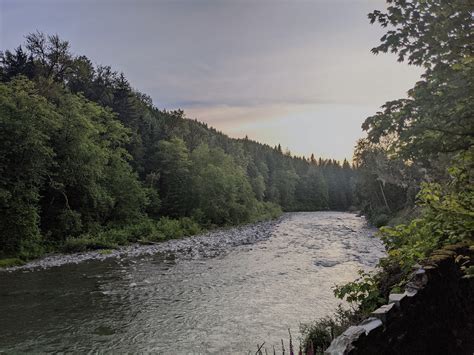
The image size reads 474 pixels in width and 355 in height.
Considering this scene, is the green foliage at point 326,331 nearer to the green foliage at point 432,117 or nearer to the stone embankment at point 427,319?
the green foliage at point 432,117

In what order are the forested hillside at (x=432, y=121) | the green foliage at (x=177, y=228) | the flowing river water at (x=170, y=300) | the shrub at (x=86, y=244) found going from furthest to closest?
the green foliage at (x=177, y=228), the shrub at (x=86, y=244), the flowing river water at (x=170, y=300), the forested hillside at (x=432, y=121)

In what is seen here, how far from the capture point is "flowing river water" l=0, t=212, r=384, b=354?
8.27m

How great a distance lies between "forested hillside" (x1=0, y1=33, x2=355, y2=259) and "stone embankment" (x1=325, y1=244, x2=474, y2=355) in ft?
63.7

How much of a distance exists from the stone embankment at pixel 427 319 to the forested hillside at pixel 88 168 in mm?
19411

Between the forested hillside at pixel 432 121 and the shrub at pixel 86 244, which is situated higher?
the forested hillside at pixel 432 121

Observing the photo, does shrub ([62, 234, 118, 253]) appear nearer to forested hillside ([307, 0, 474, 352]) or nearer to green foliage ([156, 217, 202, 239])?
green foliage ([156, 217, 202, 239])

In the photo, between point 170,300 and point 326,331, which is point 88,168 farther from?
point 326,331

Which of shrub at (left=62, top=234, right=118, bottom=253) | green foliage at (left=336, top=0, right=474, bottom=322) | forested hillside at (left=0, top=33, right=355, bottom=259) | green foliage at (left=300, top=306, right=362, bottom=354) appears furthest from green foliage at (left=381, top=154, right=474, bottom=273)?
shrub at (left=62, top=234, right=118, bottom=253)

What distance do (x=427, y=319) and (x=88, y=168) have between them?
24757 millimetres

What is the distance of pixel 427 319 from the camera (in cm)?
473

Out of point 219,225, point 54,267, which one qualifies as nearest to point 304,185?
point 219,225

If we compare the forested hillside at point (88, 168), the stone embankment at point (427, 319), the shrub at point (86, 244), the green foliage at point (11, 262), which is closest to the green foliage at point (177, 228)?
the forested hillside at point (88, 168)

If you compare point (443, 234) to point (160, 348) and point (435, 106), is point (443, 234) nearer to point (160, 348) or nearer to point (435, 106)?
point (435, 106)

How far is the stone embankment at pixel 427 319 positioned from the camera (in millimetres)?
3846
